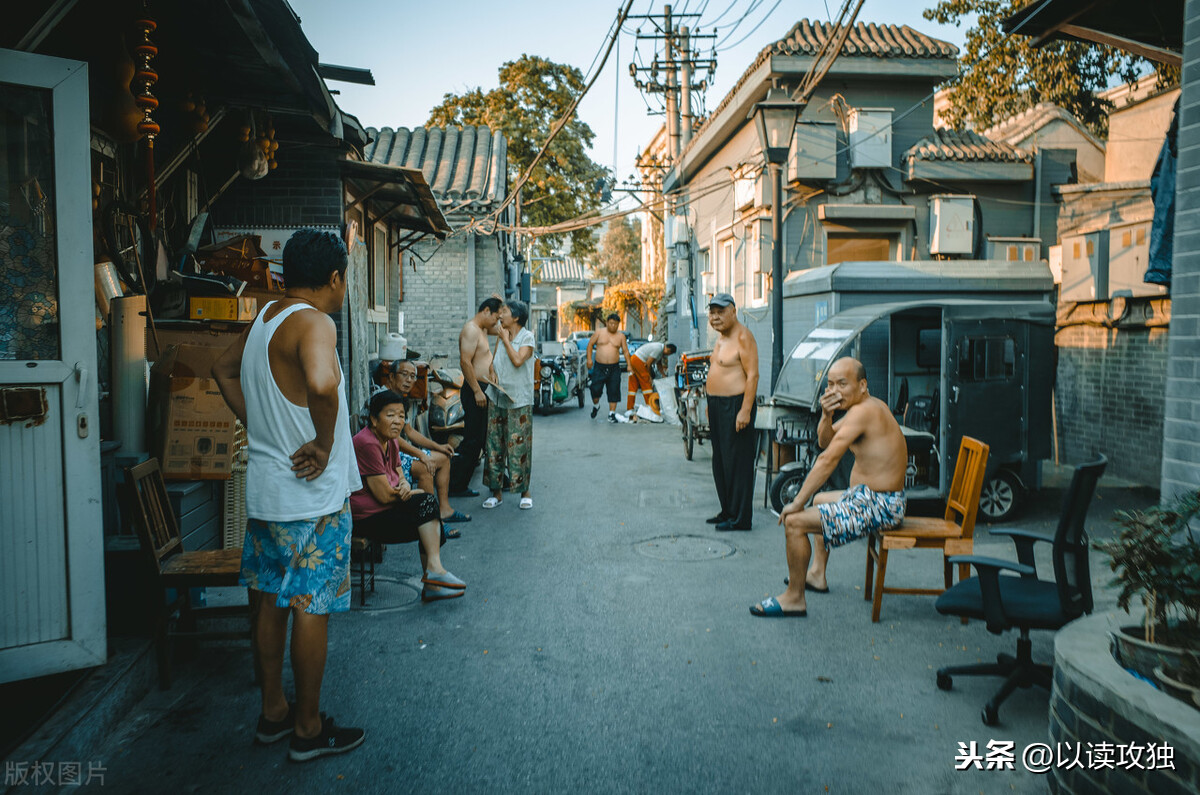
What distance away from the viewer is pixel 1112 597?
514cm

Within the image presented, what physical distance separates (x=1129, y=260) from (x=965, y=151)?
5.82 metres

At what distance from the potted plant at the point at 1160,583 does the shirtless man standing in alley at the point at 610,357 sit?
40.8 ft

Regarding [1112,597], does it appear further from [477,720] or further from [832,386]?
[477,720]

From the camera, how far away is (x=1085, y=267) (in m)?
10.6

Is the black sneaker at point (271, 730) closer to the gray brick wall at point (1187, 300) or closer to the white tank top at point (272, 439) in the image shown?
the white tank top at point (272, 439)

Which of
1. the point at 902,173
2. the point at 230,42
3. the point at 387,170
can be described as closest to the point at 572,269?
the point at 902,173

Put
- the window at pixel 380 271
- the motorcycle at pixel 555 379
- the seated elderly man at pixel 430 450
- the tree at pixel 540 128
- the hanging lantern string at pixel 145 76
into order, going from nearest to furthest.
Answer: the hanging lantern string at pixel 145 76 → the seated elderly man at pixel 430 450 → the window at pixel 380 271 → the motorcycle at pixel 555 379 → the tree at pixel 540 128

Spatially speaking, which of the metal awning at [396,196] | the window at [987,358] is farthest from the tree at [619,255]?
Answer: the window at [987,358]

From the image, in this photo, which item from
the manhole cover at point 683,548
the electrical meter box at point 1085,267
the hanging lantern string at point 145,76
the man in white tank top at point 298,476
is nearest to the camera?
the man in white tank top at point 298,476

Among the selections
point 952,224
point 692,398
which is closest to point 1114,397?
point 692,398

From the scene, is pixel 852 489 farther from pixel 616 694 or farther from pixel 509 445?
pixel 509 445

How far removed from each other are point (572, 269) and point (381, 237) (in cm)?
4118

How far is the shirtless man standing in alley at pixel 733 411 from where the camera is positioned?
7.40m

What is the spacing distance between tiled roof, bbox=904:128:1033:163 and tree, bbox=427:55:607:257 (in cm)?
1281
